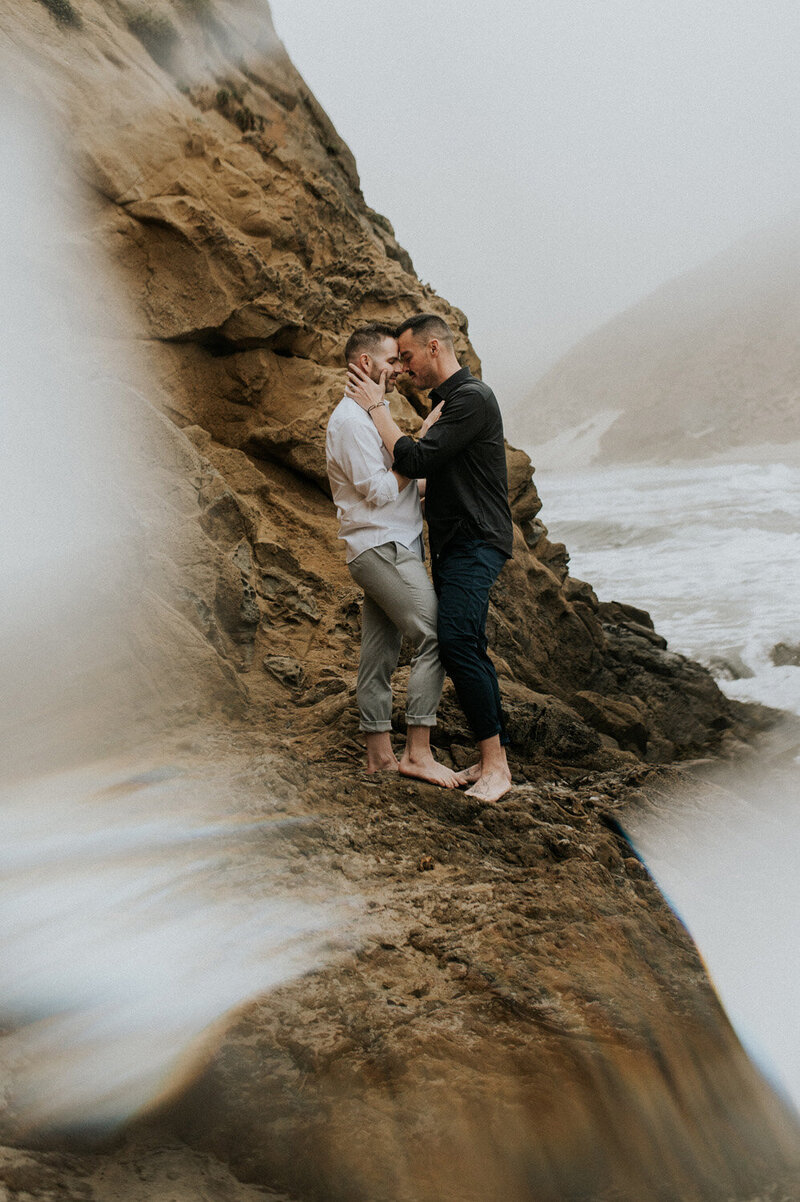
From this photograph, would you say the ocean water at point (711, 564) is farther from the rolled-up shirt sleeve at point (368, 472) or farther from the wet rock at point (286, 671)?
the rolled-up shirt sleeve at point (368, 472)

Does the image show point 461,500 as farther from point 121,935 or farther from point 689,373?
point 689,373

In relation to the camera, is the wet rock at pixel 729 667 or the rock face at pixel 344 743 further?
the wet rock at pixel 729 667

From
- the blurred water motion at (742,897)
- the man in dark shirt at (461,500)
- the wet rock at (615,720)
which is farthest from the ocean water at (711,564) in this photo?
the man in dark shirt at (461,500)

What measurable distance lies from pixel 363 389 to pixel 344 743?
4.93ft

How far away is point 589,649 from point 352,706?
13.8ft

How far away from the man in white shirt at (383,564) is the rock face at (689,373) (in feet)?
191

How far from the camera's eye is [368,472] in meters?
3.49

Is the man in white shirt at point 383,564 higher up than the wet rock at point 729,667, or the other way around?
the man in white shirt at point 383,564

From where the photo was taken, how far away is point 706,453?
58062 millimetres

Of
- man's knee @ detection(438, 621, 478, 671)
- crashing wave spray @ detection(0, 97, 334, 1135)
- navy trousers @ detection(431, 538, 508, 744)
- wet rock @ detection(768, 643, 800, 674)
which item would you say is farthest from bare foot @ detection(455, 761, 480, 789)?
wet rock @ detection(768, 643, 800, 674)

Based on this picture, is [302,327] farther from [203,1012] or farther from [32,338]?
[203,1012]

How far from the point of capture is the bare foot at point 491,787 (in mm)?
3422

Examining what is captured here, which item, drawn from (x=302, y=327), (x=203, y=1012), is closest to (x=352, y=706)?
(x=203, y=1012)

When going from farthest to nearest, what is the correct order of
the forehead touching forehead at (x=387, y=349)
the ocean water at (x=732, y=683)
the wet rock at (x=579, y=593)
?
the wet rock at (x=579, y=593), the forehead touching forehead at (x=387, y=349), the ocean water at (x=732, y=683)
